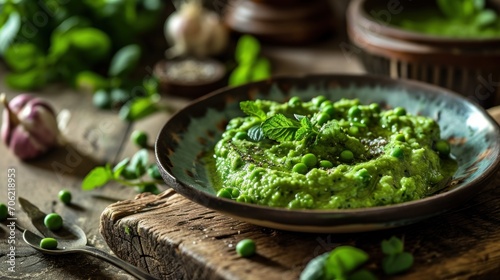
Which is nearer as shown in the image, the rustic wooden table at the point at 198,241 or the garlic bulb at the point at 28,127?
the rustic wooden table at the point at 198,241

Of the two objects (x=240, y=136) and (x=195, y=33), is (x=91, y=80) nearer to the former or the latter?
(x=195, y=33)

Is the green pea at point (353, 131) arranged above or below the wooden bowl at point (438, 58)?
above

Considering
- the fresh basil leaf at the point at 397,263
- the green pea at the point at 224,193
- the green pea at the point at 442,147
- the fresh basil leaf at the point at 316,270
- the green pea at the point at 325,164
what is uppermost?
the green pea at the point at 325,164

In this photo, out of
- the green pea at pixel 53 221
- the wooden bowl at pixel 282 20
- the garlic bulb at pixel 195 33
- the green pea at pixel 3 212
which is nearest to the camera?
the green pea at pixel 53 221

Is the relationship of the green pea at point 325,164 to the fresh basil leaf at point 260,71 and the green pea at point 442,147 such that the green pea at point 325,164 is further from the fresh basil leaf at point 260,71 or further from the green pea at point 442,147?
the fresh basil leaf at point 260,71

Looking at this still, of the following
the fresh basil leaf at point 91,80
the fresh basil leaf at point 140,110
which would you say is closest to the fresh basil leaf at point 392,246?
the fresh basil leaf at point 140,110

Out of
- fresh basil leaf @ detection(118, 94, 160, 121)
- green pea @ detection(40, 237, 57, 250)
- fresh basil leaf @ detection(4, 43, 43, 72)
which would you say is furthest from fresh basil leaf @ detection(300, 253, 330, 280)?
fresh basil leaf @ detection(4, 43, 43, 72)

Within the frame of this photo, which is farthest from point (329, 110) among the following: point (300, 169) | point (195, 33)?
point (195, 33)
